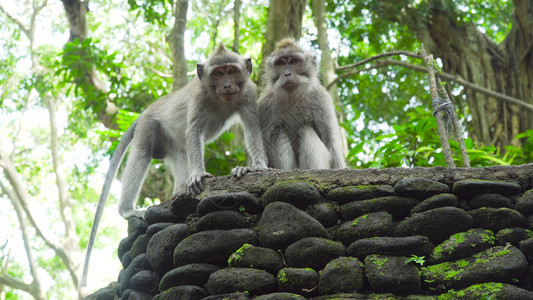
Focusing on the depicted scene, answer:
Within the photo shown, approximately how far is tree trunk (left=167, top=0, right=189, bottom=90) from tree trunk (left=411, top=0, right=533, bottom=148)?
5.60 metres

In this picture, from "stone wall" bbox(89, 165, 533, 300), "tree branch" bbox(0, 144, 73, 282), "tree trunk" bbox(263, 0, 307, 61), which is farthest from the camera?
"tree branch" bbox(0, 144, 73, 282)

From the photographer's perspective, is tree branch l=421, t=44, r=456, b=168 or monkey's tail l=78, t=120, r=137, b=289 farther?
monkey's tail l=78, t=120, r=137, b=289

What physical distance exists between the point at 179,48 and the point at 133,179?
4.05 metres

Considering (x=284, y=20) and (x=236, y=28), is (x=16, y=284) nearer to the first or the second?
(x=236, y=28)

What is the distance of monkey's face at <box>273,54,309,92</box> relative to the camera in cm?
555

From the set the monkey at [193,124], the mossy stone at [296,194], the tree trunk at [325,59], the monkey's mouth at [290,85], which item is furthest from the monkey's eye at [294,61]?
the tree trunk at [325,59]

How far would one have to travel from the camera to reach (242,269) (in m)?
3.82

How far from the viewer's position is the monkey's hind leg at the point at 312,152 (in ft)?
17.6

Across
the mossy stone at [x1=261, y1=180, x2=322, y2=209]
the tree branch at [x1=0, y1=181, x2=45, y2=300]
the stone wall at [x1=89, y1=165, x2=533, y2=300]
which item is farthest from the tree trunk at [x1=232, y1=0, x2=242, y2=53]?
the tree branch at [x1=0, y1=181, x2=45, y2=300]

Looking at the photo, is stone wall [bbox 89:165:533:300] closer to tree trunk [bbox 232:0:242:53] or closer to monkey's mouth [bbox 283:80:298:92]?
monkey's mouth [bbox 283:80:298:92]

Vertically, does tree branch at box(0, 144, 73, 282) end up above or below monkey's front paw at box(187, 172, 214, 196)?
above

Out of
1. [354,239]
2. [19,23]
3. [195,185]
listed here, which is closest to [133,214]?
[195,185]

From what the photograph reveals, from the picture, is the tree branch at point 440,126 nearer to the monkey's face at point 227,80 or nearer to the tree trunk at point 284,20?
the monkey's face at point 227,80

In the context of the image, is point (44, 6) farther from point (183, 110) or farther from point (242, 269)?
point (242, 269)
